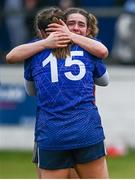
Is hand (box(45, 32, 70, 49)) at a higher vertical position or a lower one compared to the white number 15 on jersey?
higher

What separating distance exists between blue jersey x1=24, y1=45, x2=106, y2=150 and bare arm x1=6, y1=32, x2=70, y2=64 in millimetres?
59

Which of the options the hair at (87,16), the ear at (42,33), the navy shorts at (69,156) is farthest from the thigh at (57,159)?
the hair at (87,16)

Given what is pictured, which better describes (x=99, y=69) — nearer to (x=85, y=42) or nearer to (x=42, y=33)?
(x=85, y=42)

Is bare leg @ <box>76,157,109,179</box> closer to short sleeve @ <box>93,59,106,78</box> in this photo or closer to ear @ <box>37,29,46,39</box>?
short sleeve @ <box>93,59,106,78</box>

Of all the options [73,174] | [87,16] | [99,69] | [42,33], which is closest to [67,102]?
[99,69]

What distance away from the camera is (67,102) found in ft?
25.6

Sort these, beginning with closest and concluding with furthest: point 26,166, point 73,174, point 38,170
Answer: point 38,170 < point 73,174 < point 26,166

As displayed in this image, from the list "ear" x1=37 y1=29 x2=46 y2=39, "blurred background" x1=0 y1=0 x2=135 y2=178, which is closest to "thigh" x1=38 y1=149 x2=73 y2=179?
"ear" x1=37 y1=29 x2=46 y2=39

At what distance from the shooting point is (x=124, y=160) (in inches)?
595

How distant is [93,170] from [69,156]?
22 cm

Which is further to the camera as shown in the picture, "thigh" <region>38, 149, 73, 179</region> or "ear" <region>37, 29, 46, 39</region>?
"ear" <region>37, 29, 46, 39</region>

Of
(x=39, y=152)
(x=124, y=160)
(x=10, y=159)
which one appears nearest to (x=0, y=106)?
(x=10, y=159)

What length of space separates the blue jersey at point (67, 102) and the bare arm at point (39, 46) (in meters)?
0.06

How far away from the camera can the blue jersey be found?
7.80 meters
